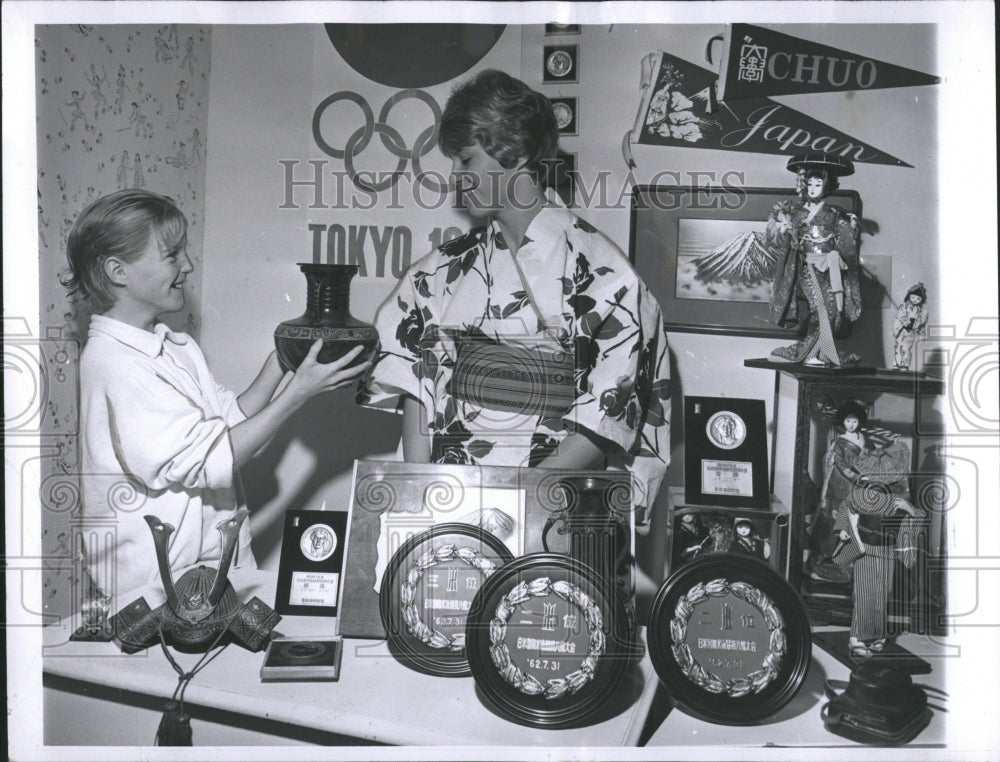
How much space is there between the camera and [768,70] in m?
1.53

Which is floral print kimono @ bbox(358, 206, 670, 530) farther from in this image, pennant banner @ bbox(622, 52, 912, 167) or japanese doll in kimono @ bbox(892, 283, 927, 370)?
japanese doll in kimono @ bbox(892, 283, 927, 370)

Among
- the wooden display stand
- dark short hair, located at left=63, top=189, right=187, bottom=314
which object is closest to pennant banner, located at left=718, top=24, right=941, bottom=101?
the wooden display stand

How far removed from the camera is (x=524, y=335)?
4.95ft

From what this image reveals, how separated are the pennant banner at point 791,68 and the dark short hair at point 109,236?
108 cm

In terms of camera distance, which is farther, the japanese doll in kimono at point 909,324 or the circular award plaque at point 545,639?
the japanese doll in kimono at point 909,324

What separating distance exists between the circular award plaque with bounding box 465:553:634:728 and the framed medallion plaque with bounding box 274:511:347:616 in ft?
1.03

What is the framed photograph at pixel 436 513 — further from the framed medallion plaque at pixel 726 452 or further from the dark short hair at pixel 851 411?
the dark short hair at pixel 851 411

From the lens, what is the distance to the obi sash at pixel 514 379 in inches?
59.0

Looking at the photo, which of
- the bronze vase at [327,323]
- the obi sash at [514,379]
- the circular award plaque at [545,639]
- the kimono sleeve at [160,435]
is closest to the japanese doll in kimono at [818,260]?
the obi sash at [514,379]

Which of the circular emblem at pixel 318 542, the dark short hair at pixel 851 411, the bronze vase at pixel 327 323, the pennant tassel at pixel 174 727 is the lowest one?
the pennant tassel at pixel 174 727

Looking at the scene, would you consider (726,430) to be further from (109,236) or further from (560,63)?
(109,236)

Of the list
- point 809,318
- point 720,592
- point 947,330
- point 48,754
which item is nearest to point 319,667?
point 48,754

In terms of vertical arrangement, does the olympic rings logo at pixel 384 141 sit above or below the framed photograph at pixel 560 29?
below

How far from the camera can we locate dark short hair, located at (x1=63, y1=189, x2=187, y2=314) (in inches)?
58.8
